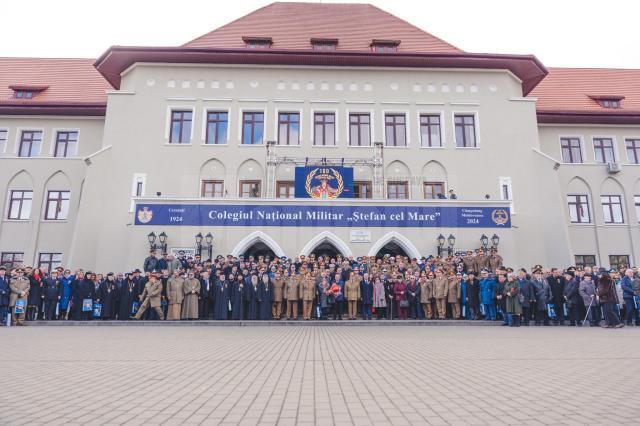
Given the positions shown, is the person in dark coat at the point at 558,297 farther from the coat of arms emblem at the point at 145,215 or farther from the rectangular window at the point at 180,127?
the rectangular window at the point at 180,127

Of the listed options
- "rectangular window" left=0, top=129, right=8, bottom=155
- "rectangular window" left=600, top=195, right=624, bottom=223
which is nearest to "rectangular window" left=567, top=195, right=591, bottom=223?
"rectangular window" left=600, top=195, right=624, bottom=223

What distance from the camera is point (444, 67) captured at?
22562 millimetres

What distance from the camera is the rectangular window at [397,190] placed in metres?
21.3

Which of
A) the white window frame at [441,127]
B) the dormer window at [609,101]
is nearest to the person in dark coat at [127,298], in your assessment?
the white window frame at [441,127]

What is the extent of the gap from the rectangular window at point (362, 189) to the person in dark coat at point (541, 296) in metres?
9.27

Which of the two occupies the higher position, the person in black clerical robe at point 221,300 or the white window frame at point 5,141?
the white window frame at point 5,141

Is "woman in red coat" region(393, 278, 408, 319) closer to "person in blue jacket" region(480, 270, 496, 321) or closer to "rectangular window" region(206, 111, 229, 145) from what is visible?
"person in blue jacket" region(480, 270, 496, 321)

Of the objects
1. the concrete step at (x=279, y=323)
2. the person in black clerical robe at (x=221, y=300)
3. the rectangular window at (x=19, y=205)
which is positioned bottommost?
the concrete step at (x=279, y=323)

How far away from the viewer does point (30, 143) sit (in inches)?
964

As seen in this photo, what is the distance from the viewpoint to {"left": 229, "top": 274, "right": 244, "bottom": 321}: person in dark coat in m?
14.1

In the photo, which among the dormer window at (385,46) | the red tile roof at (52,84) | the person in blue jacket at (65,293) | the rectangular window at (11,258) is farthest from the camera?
the red tile roof at (52,84)

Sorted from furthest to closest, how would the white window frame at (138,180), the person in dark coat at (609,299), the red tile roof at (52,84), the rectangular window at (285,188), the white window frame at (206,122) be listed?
the red tile roof at (52,84)
the white window frame at (206,122)
the rectangular window at (285,188)
the white window frame at (138,180)
the person in dark coat at (609,299)

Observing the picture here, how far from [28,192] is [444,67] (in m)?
23.4

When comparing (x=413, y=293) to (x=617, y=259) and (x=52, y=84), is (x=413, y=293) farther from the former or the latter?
(x=52, y=84)
